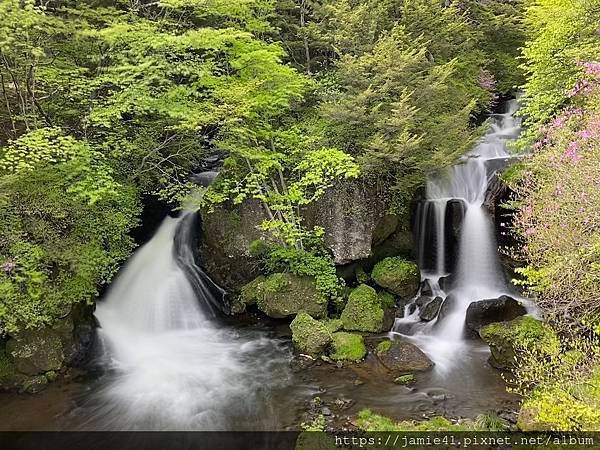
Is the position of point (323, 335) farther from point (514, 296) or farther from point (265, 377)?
point (514, 296)

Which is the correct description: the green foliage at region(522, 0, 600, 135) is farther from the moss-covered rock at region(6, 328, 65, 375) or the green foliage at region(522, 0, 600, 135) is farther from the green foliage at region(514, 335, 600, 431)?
the moss-covered rock at region(6, 328, 65, 375)

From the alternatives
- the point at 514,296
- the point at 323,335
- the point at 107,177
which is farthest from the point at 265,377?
the point at 514,296

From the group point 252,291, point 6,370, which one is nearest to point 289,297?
point 252,291

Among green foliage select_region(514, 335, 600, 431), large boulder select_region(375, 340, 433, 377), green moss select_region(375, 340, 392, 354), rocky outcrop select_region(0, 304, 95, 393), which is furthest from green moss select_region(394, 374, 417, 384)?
rocky outcrop select_region(0, 304, 95, 393)

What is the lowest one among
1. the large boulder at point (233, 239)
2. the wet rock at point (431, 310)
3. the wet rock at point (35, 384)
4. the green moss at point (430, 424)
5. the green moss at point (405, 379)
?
the green moss at point (430, 424)

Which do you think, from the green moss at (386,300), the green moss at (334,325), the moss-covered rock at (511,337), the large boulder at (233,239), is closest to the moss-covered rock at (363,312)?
the green moss at (334,325)

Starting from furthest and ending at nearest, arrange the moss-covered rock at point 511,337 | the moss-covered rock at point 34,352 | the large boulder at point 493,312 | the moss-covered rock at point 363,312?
the moss-covered rock at point 363,312 < the large boulder at point 493,312 < the moss-covered rock at point 34,352 < the moss-covered rock at point 511,337

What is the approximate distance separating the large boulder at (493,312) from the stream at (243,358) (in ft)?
1.34

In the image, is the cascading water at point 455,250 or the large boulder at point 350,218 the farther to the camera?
the large boulder at point 350,218

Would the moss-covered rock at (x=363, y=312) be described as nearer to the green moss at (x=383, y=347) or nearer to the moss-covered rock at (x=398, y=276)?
the moss-covered rock at (x=398, y=276)

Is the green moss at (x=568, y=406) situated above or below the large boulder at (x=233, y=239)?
below

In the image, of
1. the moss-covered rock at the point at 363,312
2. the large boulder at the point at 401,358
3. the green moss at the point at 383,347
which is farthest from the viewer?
the moss-covered rock at the point at 363,312

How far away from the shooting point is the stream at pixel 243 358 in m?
8.38

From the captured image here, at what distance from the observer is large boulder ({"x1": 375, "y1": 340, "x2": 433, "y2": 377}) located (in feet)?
31.6
